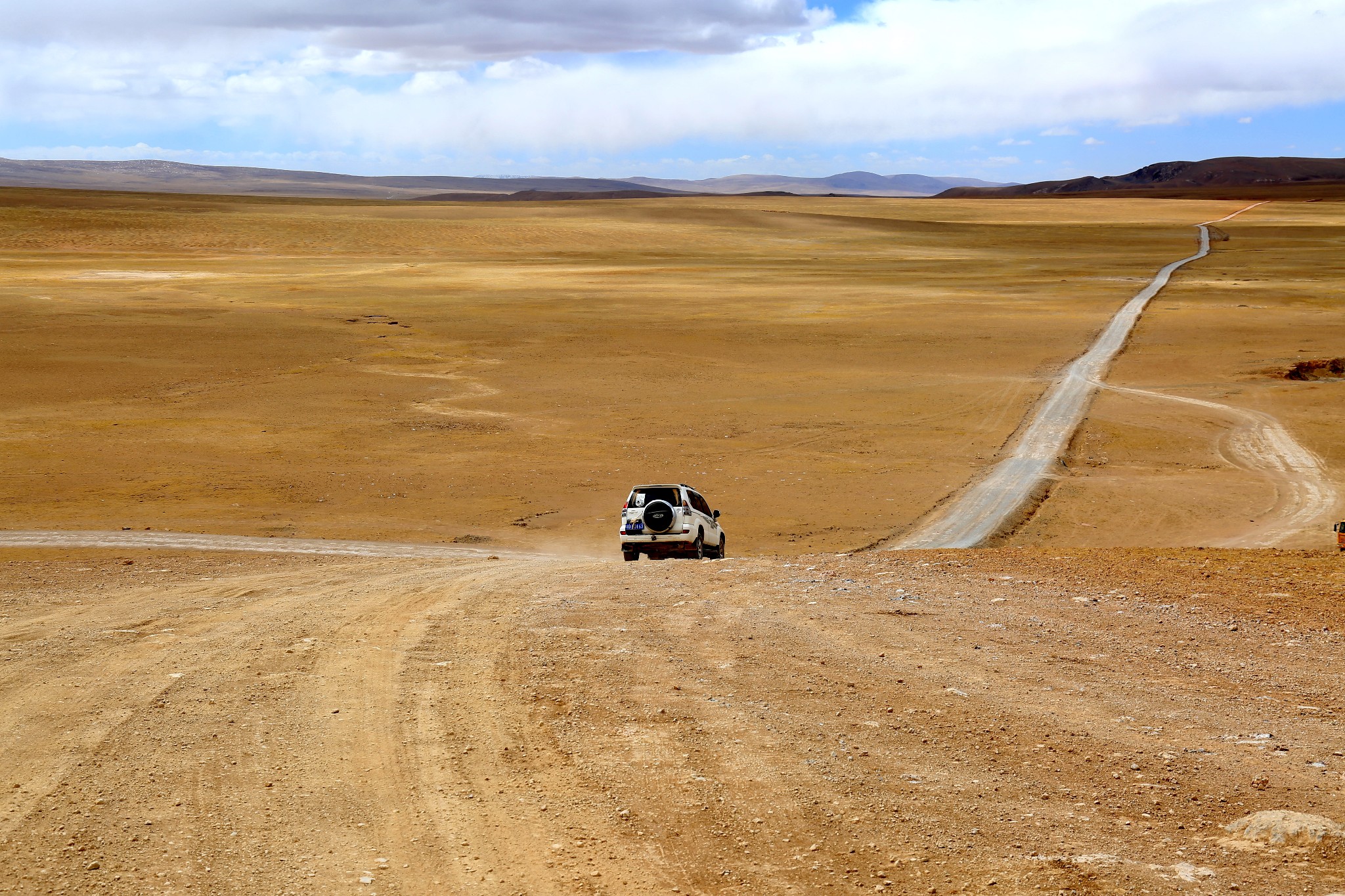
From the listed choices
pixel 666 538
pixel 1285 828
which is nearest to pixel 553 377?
pixel 666 538

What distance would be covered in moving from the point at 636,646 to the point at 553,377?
2786cm

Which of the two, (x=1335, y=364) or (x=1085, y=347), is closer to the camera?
(x=1335, y=364)

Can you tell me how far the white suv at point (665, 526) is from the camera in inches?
693

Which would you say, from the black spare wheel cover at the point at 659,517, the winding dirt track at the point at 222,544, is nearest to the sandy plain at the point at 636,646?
A: the winding dirt track at the point at 222,544

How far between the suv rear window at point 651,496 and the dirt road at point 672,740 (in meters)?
5.19

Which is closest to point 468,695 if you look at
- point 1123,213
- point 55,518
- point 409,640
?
point 409,640

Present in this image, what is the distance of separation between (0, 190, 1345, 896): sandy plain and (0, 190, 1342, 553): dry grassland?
211 mm

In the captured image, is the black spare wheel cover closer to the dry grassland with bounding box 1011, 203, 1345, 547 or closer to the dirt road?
the dirt road

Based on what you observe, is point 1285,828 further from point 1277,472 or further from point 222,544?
point 1277,472

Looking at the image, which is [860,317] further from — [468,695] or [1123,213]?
[1123,213]

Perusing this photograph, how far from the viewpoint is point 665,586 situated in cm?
1332

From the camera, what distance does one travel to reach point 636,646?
10.4 m

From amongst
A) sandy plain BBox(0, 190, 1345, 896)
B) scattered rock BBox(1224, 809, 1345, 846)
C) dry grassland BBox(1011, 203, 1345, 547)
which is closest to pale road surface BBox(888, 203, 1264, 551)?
dry grassland BBox(1011, 203, 1345, 547)

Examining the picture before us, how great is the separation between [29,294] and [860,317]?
37.7 m
